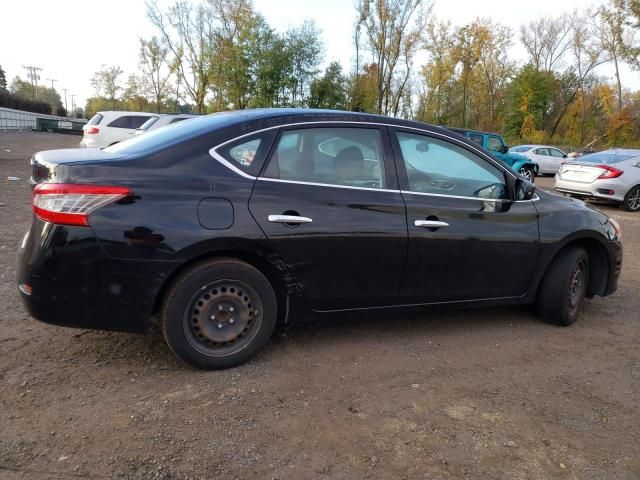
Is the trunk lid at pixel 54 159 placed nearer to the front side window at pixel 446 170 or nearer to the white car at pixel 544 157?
the front side window at pixel 446 170

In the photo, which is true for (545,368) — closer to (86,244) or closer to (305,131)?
(305,131)

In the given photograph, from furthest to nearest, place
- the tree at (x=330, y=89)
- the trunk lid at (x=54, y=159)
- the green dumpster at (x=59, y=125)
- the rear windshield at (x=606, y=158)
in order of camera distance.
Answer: the green dumpster at (x=59, y=125), the tree at (x=330, y=89), the rear windshield at (x=606, y=158), the trunk lid at (x=54, y=159)

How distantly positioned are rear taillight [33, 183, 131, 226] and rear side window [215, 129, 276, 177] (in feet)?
2.29

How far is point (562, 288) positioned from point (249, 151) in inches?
110

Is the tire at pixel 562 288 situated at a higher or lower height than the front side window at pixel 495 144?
lower

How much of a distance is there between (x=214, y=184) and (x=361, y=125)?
3.83 ft

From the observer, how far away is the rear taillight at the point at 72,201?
2.68 metres

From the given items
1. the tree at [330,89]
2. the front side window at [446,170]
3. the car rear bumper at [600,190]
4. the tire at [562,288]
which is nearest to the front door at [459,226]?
the front side window at [446,170]

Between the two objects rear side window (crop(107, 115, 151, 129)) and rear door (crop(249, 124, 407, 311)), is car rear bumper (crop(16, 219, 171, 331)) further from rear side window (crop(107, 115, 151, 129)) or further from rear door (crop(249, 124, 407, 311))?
rear side window (crop(107, 115, 151, 129))

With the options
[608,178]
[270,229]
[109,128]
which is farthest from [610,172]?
[109,128]

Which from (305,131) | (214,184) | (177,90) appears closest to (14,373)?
(214,184)

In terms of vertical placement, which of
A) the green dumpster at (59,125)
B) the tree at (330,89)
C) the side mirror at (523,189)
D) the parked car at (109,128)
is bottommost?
the side mirror at (523,189)

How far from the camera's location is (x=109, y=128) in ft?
53.1

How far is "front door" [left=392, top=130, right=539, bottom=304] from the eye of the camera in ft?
11.6
